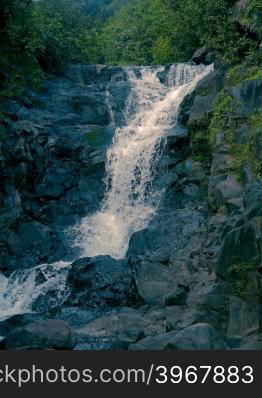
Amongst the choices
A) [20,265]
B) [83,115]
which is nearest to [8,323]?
[20,265]

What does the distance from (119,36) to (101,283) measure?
3236 cm

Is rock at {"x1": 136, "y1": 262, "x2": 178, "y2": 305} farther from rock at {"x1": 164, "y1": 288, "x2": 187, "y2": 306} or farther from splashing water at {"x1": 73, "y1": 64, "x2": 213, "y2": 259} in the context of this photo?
splashing water at {"x1": 73, "y1": 64, "x2": 213, "y2": 259}

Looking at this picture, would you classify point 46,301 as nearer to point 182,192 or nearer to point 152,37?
point 182,192

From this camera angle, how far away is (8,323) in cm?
1603


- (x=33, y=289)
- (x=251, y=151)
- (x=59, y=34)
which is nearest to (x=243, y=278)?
(x=251, y=151)

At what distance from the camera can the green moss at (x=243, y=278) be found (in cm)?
1336

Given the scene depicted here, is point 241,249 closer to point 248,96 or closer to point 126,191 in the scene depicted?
point 248,96

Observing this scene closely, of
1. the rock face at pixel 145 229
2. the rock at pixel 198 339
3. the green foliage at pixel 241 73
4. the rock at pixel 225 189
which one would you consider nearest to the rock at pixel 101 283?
the rock face at pixel 145 229

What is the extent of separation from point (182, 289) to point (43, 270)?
228 inches

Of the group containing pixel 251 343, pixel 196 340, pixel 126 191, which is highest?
pixel 126 191

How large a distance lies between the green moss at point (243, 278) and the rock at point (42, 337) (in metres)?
4.38

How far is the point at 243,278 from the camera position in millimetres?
13609

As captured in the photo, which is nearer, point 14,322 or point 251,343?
point 251,343

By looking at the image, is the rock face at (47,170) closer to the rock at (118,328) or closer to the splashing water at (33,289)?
the splashing water at (33,289)
